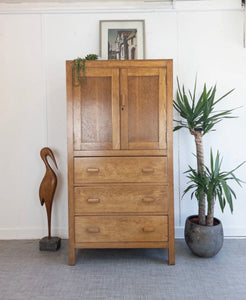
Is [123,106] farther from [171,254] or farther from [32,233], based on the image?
[32,233]

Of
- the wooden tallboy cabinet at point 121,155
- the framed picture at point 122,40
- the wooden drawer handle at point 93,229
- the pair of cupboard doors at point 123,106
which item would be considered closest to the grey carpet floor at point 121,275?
the wooden tallboy cabinet at point 121,155

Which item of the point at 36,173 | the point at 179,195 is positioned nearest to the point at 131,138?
the point at 179,195

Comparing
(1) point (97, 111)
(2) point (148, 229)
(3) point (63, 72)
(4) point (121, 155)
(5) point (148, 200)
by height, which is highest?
(3) point (63, 72)

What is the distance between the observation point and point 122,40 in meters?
2.79

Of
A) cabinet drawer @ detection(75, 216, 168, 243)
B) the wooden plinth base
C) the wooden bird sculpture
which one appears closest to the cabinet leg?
cabinet drawer @ detection(75, 216, 168, 243)

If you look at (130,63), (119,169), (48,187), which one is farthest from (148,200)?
(130,63)

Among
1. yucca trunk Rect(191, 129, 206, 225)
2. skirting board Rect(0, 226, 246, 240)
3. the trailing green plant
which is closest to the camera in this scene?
the trailing green plant

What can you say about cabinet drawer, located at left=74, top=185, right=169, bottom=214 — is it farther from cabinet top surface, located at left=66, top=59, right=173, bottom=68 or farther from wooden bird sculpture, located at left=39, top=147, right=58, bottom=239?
cabinet top surface, located at left=66, top=59, right=173, bottom=68

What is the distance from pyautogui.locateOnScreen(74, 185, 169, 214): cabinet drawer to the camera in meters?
2.31

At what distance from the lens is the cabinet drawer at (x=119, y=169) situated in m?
2.30

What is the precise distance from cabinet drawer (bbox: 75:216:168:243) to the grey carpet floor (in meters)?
0.24

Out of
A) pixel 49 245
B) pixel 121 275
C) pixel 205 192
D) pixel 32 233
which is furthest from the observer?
pixel 32 233

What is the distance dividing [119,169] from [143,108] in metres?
0.53

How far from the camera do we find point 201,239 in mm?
2393
